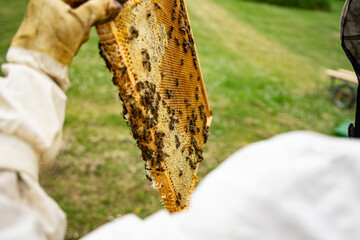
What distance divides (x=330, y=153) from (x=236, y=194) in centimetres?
36

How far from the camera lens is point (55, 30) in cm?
135

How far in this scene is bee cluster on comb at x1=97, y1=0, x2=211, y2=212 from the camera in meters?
1.71

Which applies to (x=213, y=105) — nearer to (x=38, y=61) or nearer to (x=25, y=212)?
(x=38, y=61)

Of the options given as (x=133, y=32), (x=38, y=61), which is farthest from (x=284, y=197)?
(x=133, y=32)

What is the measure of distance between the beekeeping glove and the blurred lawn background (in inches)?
33.5

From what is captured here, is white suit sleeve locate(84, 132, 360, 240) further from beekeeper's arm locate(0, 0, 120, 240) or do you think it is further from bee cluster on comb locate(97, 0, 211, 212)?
bee cluster on comb locate(97, 0, 211, 212)

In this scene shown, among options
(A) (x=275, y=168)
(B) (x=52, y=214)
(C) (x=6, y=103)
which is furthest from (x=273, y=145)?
(C) (x=6, y=103)

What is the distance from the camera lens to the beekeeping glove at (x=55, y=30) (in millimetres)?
1322

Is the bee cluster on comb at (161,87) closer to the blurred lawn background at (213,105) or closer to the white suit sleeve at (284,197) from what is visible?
the blurred lawn background at (213,105)

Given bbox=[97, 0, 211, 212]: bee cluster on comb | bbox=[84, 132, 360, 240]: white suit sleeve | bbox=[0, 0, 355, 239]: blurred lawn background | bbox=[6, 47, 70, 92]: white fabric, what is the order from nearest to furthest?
bbox=[84, 132, 360, 240]: white suit sleeve < bbox=[6, 47, 70, 92]: white fabric < bbox=[97, 0, 211, 212]: bee cluster on comb < bbox=[0, 0, 355, 239]: blurred lawn background

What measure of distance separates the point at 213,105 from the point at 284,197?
746 centimetres

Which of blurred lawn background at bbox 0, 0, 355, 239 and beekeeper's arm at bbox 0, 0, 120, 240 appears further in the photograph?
blurred lawn background at bbox 0, 0, 355, 239

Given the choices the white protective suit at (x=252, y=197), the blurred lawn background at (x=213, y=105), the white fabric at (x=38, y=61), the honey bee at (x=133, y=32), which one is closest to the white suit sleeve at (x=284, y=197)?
the white protective suit at (x=252, y=197)

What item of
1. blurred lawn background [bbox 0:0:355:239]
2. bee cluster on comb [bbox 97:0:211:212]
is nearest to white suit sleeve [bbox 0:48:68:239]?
bee cluster on comb [bbox 97:0:211:212]
